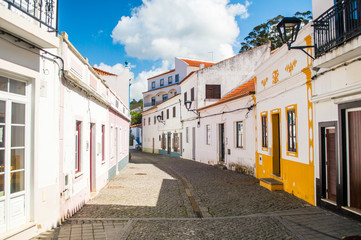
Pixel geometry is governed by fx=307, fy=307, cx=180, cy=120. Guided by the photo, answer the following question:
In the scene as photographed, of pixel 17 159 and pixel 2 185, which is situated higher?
pixel 17 159

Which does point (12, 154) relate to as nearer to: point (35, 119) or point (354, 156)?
point (35, 119)

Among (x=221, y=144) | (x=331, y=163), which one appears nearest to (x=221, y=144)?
(x=221, y=144)

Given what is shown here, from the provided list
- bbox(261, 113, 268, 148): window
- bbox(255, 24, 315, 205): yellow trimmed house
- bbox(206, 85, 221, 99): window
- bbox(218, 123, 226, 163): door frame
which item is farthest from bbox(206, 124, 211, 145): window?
bbox(261, 113, 268, 148): window

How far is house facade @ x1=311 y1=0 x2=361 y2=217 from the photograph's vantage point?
578 centimetres

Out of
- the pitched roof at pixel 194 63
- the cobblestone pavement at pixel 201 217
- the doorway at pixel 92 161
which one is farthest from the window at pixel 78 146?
the pitched roof at pixel 194 63

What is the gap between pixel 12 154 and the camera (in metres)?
4.66

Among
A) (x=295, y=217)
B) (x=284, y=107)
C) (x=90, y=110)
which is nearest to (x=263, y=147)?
(x=284, y=107)

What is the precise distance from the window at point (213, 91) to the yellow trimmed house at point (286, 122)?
8917 millimetres

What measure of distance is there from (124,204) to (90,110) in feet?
9.17

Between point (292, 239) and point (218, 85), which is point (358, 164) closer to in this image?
point (292, 239)

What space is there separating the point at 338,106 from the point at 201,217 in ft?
12.2

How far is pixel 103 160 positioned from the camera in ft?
35.9

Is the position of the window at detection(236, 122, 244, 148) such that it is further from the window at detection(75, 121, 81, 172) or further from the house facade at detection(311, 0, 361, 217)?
the window at detection(75, 121, 81, 172)

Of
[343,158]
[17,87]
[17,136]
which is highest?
[17,87]
